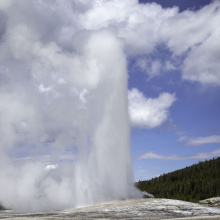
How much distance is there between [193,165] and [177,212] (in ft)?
339

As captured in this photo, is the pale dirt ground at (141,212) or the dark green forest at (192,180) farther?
the dark green forest at (192,180)

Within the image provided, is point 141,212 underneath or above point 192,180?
underneath

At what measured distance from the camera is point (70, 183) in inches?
993

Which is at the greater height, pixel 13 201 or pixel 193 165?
pixel 193 165

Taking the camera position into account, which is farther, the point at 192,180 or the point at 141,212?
the point at 192,180

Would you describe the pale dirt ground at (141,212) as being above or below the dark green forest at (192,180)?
below

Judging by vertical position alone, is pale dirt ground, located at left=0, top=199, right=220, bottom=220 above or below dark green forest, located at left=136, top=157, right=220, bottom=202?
below

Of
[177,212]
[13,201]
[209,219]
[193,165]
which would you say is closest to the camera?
[209,219]

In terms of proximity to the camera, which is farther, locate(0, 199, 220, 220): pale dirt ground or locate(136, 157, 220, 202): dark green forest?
locate(136, 157, 220, 202): dark green forest

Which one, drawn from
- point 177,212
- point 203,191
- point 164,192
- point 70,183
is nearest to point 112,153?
point 70,183

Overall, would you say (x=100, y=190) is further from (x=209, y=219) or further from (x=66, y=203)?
(x=209, y=219)

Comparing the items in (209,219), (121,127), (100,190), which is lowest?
(209,219)

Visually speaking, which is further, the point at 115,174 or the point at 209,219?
the point at 115,174

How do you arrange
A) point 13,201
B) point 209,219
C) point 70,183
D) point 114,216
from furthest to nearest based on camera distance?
point 13,201 → point 70,183 → point 114,216 → point 209,219
